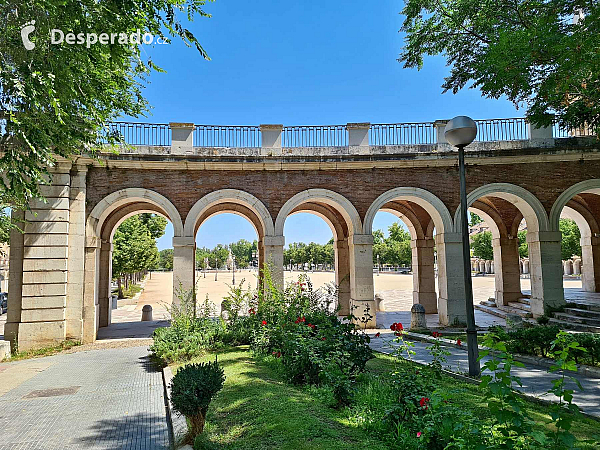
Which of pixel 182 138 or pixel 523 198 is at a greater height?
pixel 182 138

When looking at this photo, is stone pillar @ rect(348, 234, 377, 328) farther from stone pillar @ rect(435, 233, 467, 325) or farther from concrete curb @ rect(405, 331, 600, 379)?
concrete curb @ rect(405, 331, 600, 379)

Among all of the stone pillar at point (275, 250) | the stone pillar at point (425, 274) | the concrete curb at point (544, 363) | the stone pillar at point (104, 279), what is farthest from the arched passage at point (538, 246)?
the stone pillar at point (104, 279)

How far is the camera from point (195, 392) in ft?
14.7

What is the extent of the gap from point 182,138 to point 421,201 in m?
8.75

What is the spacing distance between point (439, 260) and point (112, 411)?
11183 mm

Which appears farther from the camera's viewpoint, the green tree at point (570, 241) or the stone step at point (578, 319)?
the green tree at point (570, 241)

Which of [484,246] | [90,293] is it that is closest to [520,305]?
[90,293]

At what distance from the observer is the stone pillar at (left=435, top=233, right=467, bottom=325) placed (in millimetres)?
13249

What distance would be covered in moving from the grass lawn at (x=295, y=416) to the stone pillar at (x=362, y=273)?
6.58 meters

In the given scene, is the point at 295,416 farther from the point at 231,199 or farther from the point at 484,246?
the point at 484,246

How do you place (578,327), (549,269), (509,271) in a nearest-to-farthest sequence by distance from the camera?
(578,327) → (549,269) → (509,271)

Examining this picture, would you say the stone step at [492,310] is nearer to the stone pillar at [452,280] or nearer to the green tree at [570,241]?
the stone pillar at [452,280]

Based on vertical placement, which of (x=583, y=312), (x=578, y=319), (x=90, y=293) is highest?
(x=90, y=293)

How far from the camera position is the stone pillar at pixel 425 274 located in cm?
1748
